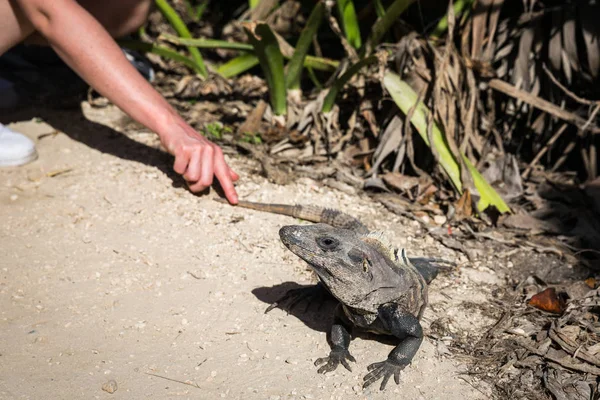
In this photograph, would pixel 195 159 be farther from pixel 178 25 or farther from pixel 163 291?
pixel 178 25

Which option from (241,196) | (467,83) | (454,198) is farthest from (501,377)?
(467,83)

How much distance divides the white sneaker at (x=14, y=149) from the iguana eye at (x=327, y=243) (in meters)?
2.62

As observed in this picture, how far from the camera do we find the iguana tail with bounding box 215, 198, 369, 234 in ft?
11.9

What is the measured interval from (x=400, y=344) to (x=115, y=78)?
242cm

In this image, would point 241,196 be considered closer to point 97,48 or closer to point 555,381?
point 97,48

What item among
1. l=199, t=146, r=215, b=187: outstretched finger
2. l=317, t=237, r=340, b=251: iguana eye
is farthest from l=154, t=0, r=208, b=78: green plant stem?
l=317, t=237, r=340, b=251: iguana eye

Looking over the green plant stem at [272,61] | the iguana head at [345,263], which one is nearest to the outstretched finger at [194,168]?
the green plant stem at [272,61]

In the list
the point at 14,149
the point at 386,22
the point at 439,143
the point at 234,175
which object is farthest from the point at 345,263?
the point at 14,149

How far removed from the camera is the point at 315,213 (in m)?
3.91

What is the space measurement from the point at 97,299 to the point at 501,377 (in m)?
2.14

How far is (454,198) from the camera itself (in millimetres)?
4516

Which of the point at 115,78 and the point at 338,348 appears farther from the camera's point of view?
the point at 115,78

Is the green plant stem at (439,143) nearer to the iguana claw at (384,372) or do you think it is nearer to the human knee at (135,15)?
the iguana claw at (384,372)

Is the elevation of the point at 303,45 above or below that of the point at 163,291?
above
